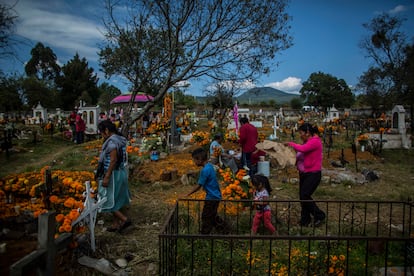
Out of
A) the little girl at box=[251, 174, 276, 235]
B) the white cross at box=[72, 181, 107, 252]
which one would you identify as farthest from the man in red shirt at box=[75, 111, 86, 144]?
the little girl at box=[251, 174, 276, 235]

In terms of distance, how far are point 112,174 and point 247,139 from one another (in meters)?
3.86

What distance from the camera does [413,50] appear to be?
1012 inches

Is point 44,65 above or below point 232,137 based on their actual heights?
above

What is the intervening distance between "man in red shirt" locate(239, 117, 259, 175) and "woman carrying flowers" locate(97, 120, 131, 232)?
11.5 feet

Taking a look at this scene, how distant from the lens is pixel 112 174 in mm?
4363

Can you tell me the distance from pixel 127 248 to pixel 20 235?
1437 millimetres

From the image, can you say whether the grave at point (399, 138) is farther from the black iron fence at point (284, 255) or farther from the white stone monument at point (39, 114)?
the white stone monument at point (39, 114)

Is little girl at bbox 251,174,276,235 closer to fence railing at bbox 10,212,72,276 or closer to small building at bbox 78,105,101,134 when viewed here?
fence railing at bbox 10,212,72,276

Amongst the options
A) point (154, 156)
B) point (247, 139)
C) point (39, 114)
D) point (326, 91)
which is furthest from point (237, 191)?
point (326, 91)

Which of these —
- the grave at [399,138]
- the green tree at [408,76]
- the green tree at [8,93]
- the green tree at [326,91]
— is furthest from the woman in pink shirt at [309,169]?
the green tree at [326,91]

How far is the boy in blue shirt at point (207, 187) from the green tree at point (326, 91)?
59044 mm

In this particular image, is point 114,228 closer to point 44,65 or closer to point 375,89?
point 375,89

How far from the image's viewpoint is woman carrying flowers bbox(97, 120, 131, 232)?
14.0 ft

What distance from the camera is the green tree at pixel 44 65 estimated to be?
40.6 meters
